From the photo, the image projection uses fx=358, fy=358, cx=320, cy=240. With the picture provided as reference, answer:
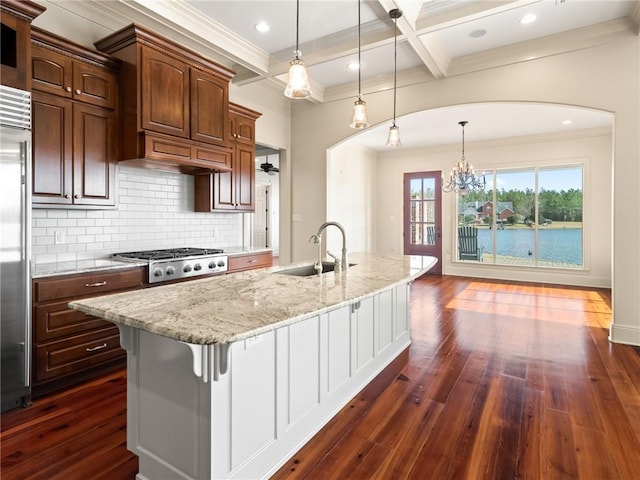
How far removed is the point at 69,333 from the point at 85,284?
1.16ft

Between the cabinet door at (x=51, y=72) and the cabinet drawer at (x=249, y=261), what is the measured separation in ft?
6.64

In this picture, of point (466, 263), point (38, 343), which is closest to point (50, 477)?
point (38, 343)

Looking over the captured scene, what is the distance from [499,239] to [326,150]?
174 inches

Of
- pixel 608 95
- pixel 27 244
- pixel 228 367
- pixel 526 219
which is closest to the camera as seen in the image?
pixel 228 367

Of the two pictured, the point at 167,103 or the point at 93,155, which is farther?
the point at 167,103

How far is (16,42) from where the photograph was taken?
2285 millimetres

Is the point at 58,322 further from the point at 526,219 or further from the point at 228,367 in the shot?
the point at 526,219

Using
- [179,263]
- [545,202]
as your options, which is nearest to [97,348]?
[179,263]

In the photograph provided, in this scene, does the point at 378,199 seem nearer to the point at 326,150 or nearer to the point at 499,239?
the point at 499,239

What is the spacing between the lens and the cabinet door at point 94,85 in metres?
2.80

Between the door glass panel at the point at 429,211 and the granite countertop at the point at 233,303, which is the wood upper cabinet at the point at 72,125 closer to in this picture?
the granite countertop at the point at 233,303

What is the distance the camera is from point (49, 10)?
2879 mm

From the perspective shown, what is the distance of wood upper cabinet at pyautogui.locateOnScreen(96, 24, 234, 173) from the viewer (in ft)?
9.77

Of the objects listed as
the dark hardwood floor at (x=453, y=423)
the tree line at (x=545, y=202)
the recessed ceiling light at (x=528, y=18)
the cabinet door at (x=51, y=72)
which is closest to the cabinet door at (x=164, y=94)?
the cabinet door at (x=51, y=72)
